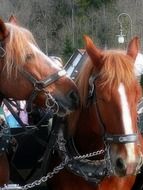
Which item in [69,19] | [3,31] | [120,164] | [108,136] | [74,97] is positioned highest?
[3,31]

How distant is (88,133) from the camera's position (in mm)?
4133

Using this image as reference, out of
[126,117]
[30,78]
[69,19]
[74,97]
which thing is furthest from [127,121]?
[69,19]

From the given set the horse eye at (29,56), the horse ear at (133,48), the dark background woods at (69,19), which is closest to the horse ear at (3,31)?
the horse eye at (29,56)

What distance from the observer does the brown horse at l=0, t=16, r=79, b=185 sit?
155 inches

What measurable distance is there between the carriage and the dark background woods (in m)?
28.2

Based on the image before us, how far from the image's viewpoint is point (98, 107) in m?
3.83

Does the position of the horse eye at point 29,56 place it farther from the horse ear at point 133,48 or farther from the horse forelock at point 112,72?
the horse ear at point 133,48

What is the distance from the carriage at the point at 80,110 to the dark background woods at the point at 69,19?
28.2 meters

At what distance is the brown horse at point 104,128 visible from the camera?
145 inches

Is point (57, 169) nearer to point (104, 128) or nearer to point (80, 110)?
point (80, 110)

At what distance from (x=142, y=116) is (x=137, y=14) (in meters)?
31.3

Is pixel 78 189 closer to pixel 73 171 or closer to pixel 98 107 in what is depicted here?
pixel 73 171

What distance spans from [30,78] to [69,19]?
36240mm

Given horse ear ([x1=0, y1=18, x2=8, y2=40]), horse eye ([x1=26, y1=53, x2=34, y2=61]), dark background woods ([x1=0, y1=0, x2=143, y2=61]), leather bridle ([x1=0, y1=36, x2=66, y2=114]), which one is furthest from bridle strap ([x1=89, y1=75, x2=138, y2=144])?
dark background woods ([x1=0, y1=0, x2=143, y2=61])
